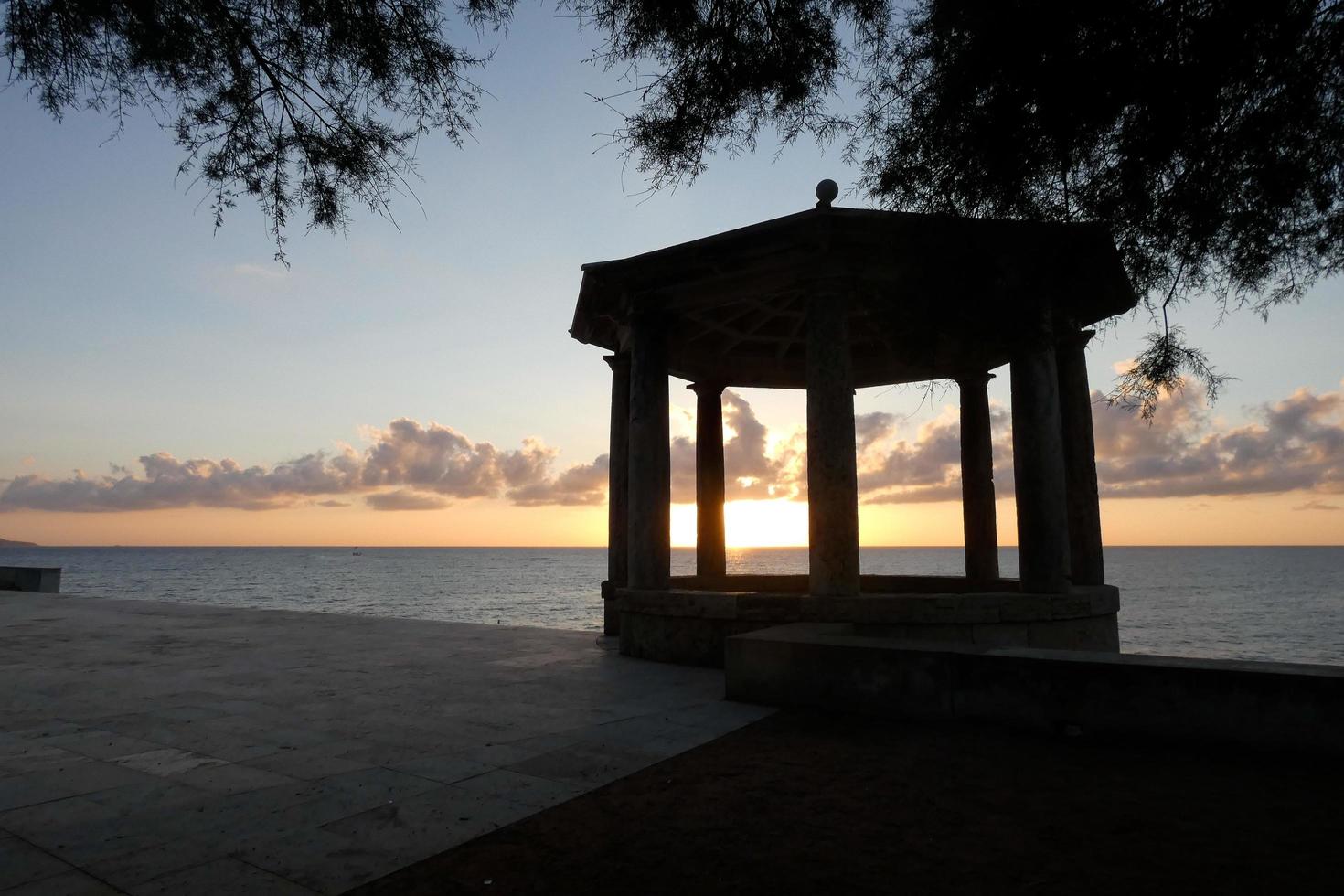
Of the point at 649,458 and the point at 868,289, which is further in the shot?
the point at 649,458

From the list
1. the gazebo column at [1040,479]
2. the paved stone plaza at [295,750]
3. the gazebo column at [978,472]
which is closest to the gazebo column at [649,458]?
the paved stone plaza at [295,750]

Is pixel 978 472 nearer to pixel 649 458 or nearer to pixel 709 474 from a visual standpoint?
pixel 709 474

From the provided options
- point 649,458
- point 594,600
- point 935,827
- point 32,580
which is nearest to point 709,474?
point 649,458

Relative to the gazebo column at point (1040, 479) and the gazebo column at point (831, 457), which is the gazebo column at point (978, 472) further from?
the gazebo column at point (831, 457)

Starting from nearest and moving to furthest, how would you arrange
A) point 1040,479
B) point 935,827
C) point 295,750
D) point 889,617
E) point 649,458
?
point 935,827 < point 295,750 < point 889,617 < point 1040,479 < point 649,458

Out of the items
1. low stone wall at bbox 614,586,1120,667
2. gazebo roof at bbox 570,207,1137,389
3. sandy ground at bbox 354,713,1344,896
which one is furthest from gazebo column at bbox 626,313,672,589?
sandy ground at bbox 354,713,1344,896

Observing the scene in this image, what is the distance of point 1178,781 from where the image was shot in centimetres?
568

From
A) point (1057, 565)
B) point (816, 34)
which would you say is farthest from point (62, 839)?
point (1057, 565)

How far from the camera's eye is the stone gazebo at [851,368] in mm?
7516

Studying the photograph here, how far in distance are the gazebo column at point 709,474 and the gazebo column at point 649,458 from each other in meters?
4.76

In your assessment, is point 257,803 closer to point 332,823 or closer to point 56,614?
point 332,823

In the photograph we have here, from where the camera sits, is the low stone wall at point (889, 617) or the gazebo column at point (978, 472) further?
the gazebo column at point (978, 472)

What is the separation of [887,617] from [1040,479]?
3.19m

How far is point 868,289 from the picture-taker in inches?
456
